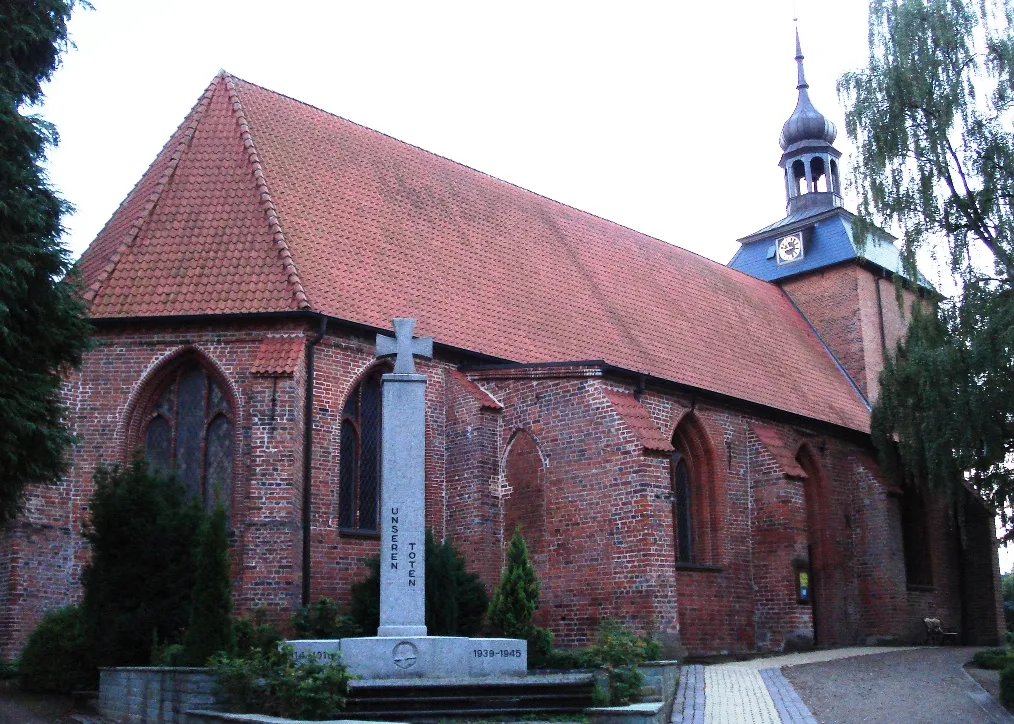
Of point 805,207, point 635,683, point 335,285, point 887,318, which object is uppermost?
point 805,207

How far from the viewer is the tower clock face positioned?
29891 millimetres

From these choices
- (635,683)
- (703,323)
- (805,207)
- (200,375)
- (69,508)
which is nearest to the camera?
(635,683)

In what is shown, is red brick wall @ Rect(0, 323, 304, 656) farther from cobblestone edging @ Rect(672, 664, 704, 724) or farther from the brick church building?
cobblestone edging @ Rect(672, 664, 704, 724)

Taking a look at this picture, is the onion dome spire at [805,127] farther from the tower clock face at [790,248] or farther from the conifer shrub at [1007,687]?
the conifer shrub at [1007,687]

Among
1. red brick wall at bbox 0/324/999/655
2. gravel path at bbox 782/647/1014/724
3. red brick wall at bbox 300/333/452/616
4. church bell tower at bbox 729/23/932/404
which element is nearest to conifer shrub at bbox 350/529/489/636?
red brick wall at bbox 300/333/452/616

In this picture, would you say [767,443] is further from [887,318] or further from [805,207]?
[805,207]

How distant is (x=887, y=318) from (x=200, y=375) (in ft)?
63.9

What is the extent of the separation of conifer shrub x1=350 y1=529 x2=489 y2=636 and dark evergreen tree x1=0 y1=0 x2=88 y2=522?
4195 mm

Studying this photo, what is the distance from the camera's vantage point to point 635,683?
37.4 feet

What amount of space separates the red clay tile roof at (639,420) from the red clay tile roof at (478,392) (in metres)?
1.75

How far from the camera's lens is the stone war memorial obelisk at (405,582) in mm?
10609

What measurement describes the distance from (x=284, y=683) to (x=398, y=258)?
9.60 m

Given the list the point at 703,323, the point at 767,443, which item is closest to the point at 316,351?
the point at 767,443

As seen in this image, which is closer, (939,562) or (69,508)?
(69,508)
